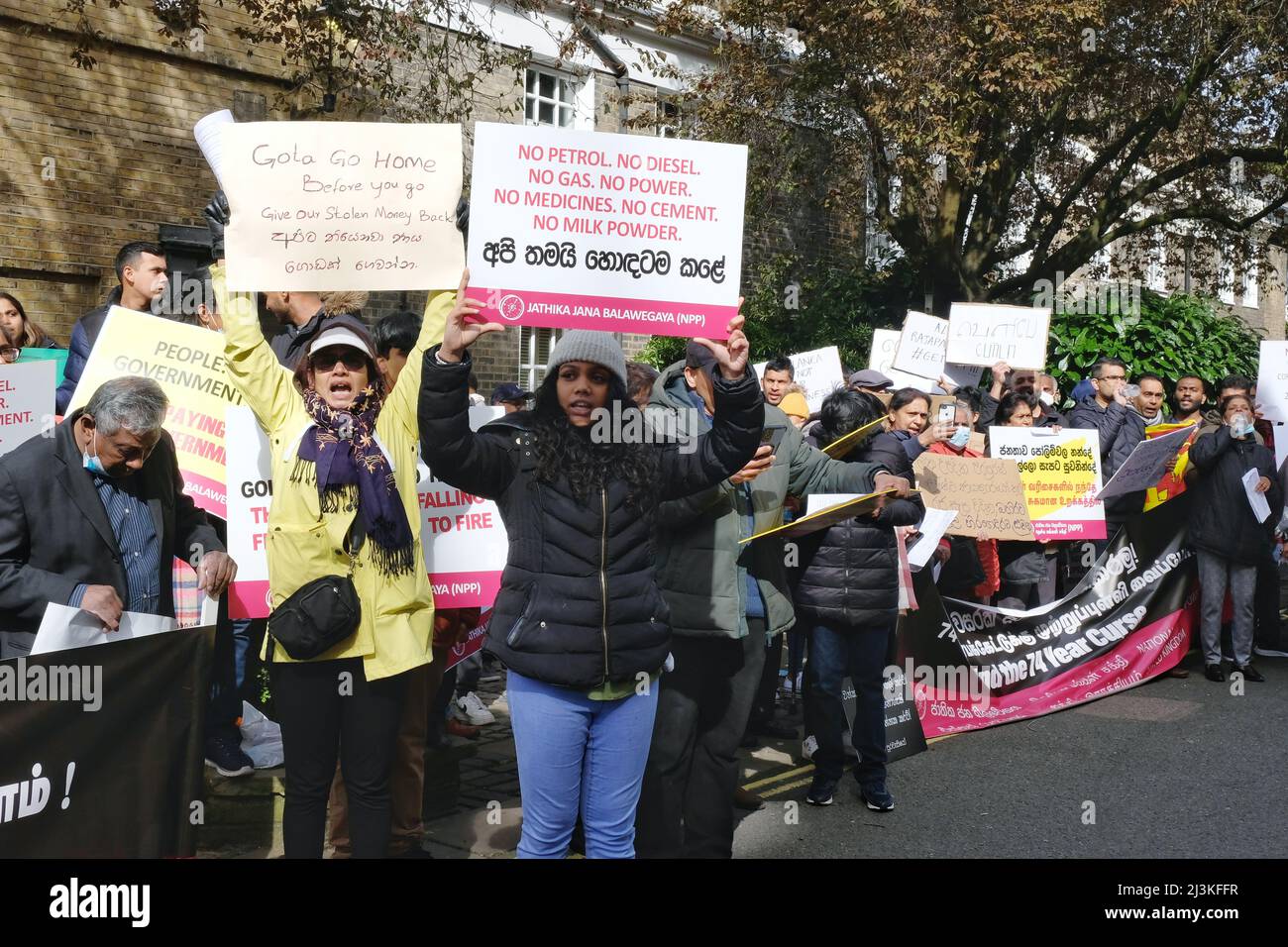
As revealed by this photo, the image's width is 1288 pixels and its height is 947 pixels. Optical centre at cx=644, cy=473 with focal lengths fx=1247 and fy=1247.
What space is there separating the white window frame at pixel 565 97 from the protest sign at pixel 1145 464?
32.3 ft

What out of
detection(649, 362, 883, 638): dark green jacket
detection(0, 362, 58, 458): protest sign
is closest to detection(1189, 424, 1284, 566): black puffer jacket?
detection(649, 362, 883, 638): dark green jacket

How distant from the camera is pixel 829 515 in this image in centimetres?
534

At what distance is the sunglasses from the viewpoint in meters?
4.07

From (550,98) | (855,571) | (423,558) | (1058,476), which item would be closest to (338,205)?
(423,558)

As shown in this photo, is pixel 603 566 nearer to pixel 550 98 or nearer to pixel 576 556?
pixel 576 556

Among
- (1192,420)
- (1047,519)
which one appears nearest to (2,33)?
(1047,519)

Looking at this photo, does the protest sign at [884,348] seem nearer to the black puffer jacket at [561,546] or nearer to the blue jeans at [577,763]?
the black puffer jacket at [561,546]

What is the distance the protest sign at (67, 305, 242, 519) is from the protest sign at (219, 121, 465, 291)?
0.97 meters

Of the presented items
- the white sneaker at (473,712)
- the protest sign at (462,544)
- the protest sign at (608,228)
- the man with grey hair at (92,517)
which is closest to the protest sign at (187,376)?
the man with grey hair at (92,517)

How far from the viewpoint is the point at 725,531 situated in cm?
461

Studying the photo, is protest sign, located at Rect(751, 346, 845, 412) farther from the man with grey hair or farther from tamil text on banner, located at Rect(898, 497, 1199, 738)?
the man with grey hair

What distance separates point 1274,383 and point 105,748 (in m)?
8.74
